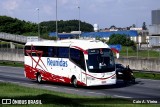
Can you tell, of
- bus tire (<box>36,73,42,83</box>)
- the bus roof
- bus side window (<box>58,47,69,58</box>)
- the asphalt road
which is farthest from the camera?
bus tire (<box>36,73,42,83</box>)

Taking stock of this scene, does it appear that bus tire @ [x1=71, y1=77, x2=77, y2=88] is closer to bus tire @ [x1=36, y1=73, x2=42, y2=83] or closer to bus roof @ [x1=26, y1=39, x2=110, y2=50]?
bus roof @ [x1=26, y1=39, x2=110, y2=50]

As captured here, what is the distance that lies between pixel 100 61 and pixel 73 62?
2.07 metres

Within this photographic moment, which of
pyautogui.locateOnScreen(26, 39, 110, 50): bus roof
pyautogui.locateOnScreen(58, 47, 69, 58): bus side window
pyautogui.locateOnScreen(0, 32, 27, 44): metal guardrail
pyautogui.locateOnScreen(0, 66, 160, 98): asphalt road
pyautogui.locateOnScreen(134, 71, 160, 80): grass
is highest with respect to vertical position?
pyautogui.locateOnScreen(0, 32, 27, 44): metal guardrail

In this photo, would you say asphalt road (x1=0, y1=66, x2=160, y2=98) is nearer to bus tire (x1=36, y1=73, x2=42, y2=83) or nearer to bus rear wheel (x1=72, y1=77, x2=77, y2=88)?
bus rear wheel (x1=72, y1=77, x2=77, y2=88)

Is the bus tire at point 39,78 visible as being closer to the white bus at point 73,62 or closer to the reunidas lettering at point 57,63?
the white bus at point 73,62

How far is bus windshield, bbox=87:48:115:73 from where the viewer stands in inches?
1077

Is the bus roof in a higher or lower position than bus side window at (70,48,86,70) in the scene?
higher

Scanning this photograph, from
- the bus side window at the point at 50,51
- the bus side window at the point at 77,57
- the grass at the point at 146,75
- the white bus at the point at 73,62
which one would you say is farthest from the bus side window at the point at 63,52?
the grass at the point at 146,75

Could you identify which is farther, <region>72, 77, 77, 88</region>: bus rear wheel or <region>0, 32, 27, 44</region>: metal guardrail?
<region>0, 32, 27, 44</region>: metal guardrail

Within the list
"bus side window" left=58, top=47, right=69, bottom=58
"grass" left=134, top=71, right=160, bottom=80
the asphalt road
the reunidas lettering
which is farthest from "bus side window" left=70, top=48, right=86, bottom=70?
"grass" left=134, top=71, right=160, bottom=80

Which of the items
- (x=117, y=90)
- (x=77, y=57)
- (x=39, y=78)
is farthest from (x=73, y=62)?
(x=39, y=78)

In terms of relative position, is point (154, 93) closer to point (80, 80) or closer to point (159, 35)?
point (80, 80)

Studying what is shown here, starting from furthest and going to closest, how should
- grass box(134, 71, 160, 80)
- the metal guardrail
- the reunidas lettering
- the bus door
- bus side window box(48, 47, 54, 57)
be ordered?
the metal guardrail
grass box(134, 71, 160, 80)
bus side window box(48, 47, 54, 57)
the reunidas lettering
the bus door

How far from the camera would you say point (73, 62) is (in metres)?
28.7
